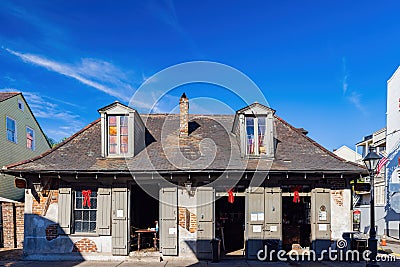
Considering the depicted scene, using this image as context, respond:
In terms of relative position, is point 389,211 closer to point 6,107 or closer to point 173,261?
point 173,261

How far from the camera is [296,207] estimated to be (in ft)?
49.3

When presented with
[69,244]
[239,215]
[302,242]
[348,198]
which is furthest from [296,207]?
[69,244]

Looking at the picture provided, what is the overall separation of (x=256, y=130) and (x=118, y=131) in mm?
4458

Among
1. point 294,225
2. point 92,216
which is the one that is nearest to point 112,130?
point 92,216

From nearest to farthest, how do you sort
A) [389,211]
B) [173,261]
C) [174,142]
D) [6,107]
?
[173,261], [174,142], [6,107], [389,211]

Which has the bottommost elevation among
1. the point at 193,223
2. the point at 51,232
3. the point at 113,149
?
the point at 51,232

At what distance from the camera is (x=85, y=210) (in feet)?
37.6

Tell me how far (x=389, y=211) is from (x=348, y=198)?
12.2 meters

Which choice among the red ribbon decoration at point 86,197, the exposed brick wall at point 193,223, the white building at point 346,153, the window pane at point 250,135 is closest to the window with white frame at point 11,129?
the red ribbon decoration at point 86,197

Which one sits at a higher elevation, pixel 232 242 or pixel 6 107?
pixel 6 107

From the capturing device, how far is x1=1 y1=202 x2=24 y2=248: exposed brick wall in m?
13.4

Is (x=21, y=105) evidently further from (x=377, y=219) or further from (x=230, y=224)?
(x=377, y=219)

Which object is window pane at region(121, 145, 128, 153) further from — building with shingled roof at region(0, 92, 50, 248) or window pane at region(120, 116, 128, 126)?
building with shingled roof at region(0, 92, 50, 248)

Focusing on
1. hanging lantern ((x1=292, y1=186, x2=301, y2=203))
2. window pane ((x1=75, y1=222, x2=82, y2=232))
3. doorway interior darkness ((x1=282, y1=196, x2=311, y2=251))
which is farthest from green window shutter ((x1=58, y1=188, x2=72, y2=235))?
doorway interior darkness ((x1=282, y1=196, x2=311, y2=251))
